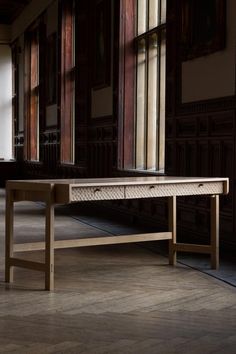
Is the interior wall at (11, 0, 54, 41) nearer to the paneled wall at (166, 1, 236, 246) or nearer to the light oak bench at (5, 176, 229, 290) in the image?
the paneled wall at (166, 1, 236, 246)

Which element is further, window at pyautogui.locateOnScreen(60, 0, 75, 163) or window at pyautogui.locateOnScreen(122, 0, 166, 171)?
window at pyautogui.locateOnScreen(60, 0, 75, 163)

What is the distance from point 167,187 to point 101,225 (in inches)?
167

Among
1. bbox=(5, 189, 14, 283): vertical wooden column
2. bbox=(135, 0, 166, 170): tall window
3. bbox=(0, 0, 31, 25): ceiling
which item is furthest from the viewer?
bbox=(0, 0, 31, 25): ceiling

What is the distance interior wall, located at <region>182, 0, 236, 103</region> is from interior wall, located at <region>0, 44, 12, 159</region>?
15120 millimetres

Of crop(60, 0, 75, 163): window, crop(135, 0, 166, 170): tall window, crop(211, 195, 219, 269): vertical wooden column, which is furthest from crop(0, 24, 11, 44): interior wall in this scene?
crop(211, 195, 219, 269): vertical wooden column

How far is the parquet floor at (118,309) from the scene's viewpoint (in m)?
4.05

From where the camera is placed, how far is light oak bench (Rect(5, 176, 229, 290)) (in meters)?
5.56

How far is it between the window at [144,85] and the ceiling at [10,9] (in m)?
9.08

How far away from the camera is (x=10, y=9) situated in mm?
21359

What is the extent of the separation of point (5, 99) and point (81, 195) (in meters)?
18.5

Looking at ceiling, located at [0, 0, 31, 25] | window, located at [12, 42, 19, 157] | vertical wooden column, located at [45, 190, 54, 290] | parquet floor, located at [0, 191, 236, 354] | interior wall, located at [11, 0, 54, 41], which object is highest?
ceiling, located at [0, 0, 31, 25]

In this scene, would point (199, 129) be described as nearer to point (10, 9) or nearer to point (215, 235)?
point (215, 235)

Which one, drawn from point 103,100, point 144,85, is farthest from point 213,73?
point 103,100

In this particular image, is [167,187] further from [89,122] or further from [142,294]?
[89,122]
